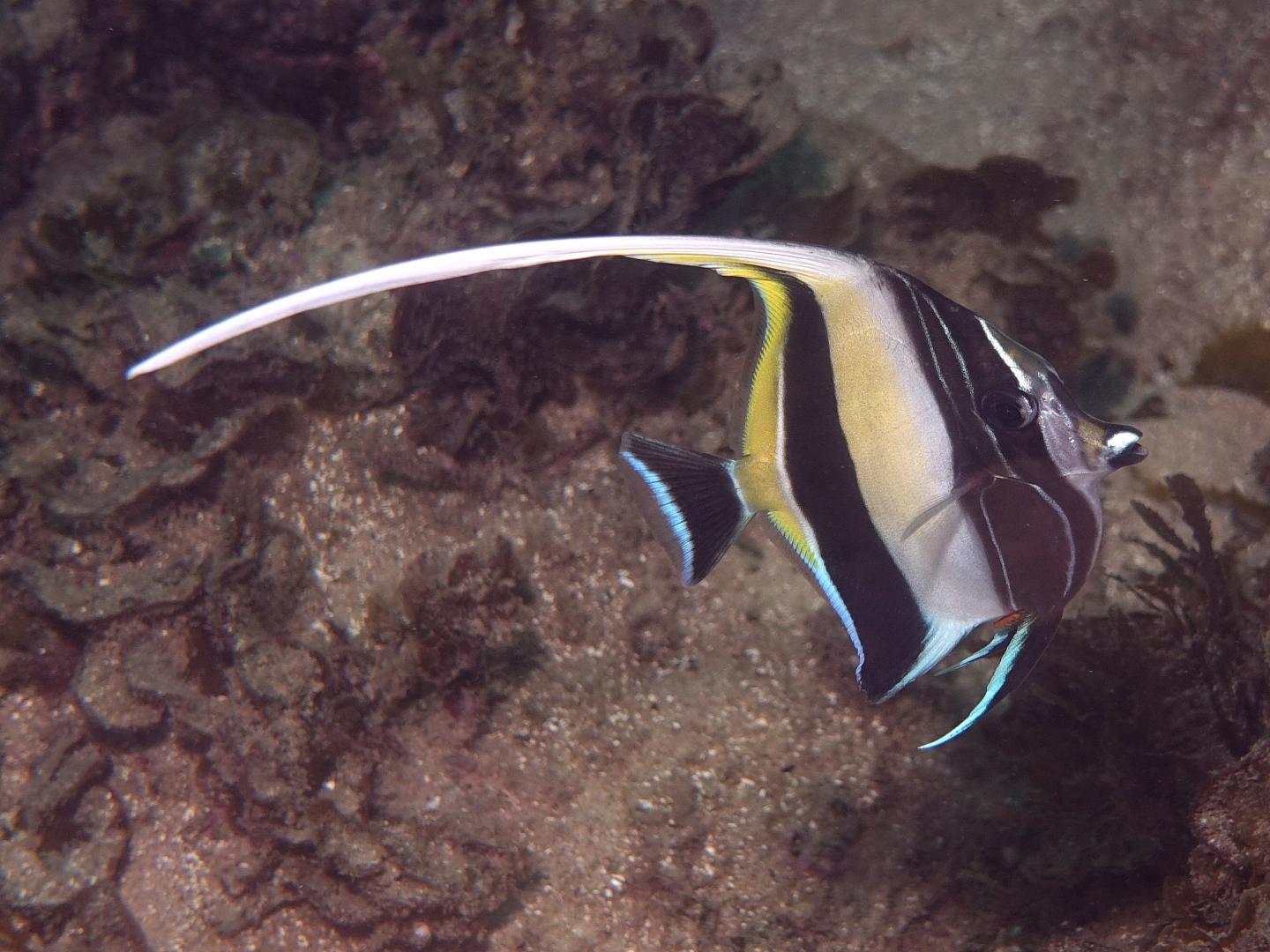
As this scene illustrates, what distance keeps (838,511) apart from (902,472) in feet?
0.44

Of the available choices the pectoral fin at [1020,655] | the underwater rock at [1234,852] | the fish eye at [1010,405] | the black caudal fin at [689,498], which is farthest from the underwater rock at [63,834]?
the underwater rock at [1234,852]

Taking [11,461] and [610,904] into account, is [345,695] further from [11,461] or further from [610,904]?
[11,461]

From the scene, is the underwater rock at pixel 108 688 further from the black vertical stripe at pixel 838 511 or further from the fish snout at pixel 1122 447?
the fish snout at pixel 1122 447

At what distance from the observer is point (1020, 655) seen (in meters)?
1.40

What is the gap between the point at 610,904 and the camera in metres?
3.04

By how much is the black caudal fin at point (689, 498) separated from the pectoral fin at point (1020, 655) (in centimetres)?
51

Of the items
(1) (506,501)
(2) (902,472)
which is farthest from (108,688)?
(2) (902,472)

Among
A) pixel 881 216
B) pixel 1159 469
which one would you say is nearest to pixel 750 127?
pixel 881 216

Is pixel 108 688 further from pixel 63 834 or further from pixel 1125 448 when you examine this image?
pixel 1125 448

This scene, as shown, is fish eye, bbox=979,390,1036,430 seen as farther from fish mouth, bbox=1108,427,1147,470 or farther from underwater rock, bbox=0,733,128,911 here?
underwater rock, bbox=0,733,128,911

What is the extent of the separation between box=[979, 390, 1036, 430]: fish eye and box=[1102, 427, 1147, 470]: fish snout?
13 cm

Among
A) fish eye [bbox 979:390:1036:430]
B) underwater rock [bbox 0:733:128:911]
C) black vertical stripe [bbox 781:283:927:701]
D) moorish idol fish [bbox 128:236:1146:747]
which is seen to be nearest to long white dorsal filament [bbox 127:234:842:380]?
moorish idol fish [bbox 128:236:1146:747]

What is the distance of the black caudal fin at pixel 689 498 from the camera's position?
58.8 inches

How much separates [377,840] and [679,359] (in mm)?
2288
